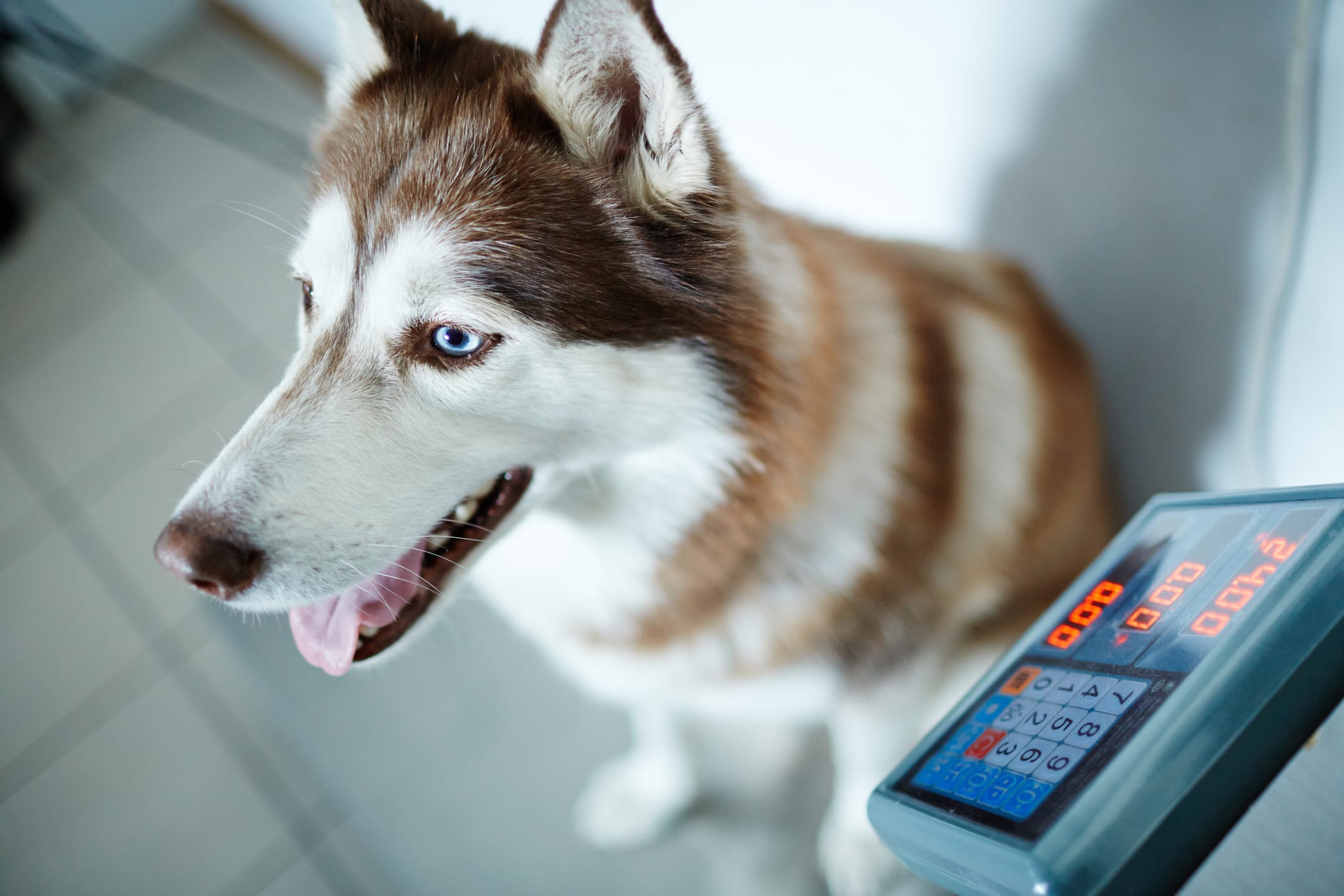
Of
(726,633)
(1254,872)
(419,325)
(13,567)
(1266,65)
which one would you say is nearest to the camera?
(1254,872)

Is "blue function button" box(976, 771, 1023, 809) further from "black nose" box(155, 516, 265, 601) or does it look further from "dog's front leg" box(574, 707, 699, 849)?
"dog's front leg" box(574, 707, 699, 849)

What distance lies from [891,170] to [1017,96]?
→ 32 centimetres

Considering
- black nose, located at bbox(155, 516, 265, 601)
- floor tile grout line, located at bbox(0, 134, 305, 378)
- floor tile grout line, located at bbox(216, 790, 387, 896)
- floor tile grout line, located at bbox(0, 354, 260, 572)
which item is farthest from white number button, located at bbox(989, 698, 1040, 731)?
floor tile grout line, located at bbox(0, 134, 305, 378)

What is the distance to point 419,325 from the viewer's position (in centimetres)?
76

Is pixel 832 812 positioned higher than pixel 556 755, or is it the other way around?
pixel 556 755

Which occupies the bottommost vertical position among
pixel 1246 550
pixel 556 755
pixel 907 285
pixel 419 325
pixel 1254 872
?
pixel 556 755

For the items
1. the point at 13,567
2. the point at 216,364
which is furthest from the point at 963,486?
the point at 216,364

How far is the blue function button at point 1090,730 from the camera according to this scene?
571mm

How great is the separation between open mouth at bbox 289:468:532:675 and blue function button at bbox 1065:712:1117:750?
56 centimetres

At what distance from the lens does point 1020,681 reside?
28.2 inches

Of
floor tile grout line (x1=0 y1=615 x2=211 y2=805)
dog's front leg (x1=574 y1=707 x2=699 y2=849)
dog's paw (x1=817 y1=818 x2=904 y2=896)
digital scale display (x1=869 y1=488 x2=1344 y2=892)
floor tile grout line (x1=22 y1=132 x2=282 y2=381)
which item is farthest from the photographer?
floor tile grout line (x1=22 y1=132 x2=282 y2=381)

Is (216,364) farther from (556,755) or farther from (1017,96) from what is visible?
(1017,96)

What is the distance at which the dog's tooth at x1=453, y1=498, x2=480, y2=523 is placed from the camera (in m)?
0.83

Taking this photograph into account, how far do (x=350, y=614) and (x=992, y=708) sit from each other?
0.65m
